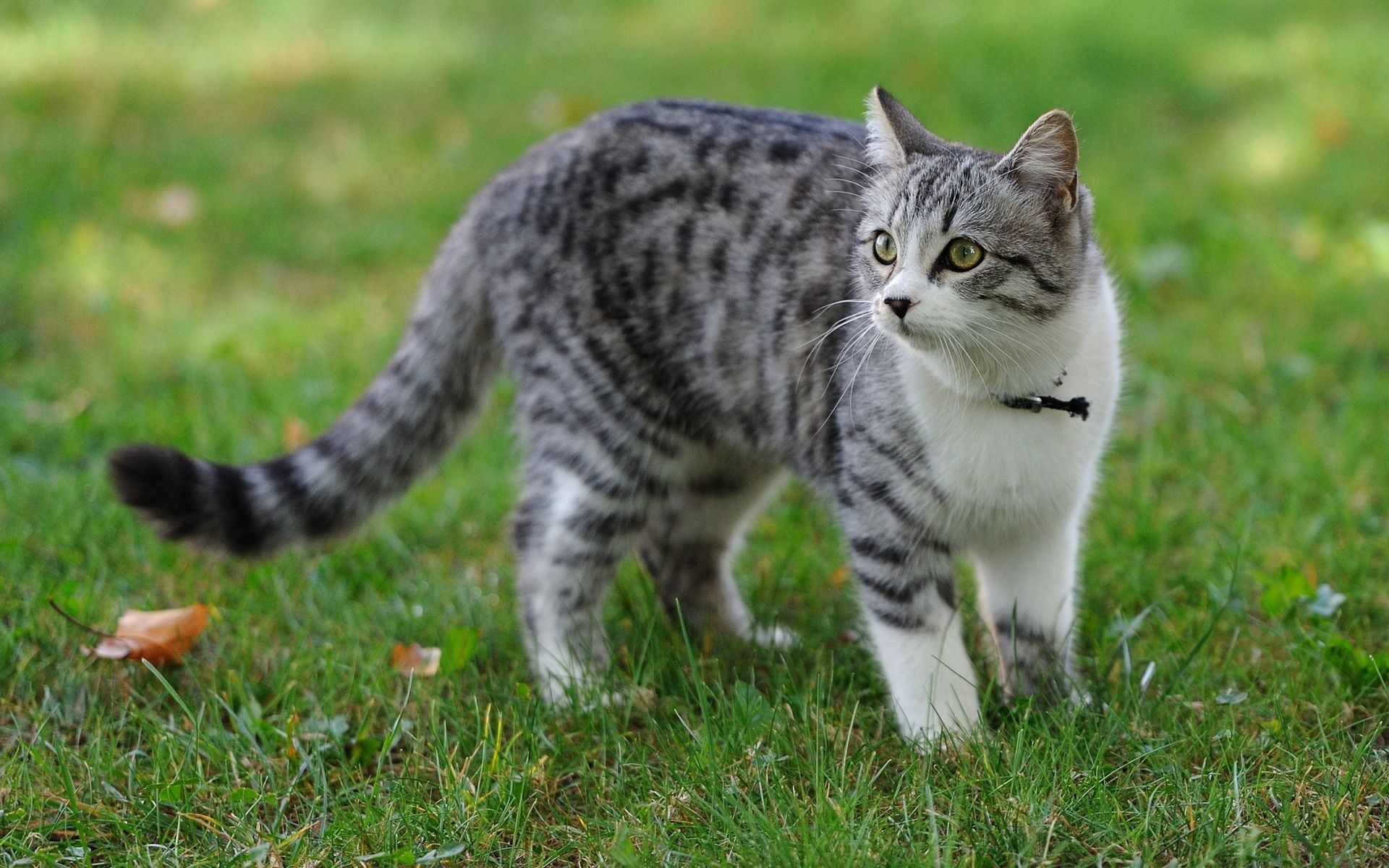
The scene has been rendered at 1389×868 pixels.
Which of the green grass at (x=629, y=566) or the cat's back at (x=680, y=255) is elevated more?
the cat's back at (x=680, y=255)

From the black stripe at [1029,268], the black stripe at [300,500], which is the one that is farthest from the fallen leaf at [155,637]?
the black stripe at [1029,268]

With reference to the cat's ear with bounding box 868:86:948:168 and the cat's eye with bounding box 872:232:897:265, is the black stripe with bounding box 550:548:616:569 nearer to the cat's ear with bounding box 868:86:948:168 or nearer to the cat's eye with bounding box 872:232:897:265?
the cat's eye with bounding box 872:232:897:265

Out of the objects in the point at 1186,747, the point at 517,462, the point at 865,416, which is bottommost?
the point at 517,462

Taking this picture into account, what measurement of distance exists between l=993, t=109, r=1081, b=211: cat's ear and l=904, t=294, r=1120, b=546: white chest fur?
0.36m

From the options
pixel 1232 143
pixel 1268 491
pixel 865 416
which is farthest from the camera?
pixel 1232 143

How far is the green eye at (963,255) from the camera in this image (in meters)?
2.59

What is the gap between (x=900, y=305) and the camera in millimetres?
2525

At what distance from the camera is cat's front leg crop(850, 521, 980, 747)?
282 cm

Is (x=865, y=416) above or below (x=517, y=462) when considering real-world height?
above

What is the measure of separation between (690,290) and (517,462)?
1.45 meters

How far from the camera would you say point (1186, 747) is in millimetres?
2568

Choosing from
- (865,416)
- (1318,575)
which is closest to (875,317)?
(865,416)

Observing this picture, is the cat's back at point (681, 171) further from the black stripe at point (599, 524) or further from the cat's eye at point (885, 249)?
the black stripe at point (599, 524)

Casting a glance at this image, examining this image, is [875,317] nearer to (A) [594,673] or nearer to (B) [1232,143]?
(A) [594,673]
